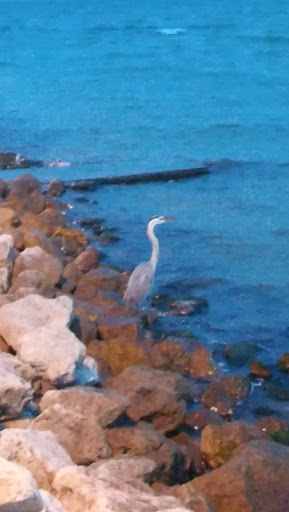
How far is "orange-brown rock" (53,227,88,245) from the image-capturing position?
37.9 ft

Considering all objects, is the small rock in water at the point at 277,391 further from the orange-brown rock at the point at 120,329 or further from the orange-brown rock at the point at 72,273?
the orange-brown rock at the point at 72,273

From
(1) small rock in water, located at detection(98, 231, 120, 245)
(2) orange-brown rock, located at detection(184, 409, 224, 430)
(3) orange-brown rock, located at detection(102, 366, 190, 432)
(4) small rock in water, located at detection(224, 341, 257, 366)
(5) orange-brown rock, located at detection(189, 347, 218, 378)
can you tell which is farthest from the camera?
(1) small rock in water, located at detection(98, 231, 120, 245)

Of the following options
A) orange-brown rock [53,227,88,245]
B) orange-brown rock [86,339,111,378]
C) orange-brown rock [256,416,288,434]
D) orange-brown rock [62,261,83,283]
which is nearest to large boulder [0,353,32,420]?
orange-brown rock [86,339,111,378]

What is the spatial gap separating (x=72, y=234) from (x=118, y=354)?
4288 millimetres

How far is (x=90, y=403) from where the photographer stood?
579 centimetres

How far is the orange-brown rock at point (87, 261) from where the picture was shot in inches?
408

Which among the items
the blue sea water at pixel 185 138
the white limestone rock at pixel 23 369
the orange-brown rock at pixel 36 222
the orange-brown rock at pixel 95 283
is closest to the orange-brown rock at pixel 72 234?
the orange-brown rock at pixel 36 222

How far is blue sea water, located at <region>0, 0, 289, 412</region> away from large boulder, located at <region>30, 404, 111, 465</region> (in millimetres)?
3622

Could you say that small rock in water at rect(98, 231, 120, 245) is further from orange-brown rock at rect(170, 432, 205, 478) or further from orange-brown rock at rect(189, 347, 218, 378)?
orange-brown rock at rect(170, 432, 205, 478)

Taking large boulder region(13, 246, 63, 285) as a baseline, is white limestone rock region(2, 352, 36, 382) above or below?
above

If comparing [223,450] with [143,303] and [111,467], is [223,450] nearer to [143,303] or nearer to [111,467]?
[111,467]

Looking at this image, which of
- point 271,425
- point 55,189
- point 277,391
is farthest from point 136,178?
point 271,425

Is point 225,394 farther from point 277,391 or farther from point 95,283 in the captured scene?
point 95,283

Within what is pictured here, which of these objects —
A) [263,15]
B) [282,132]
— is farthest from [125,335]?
[263,15]
